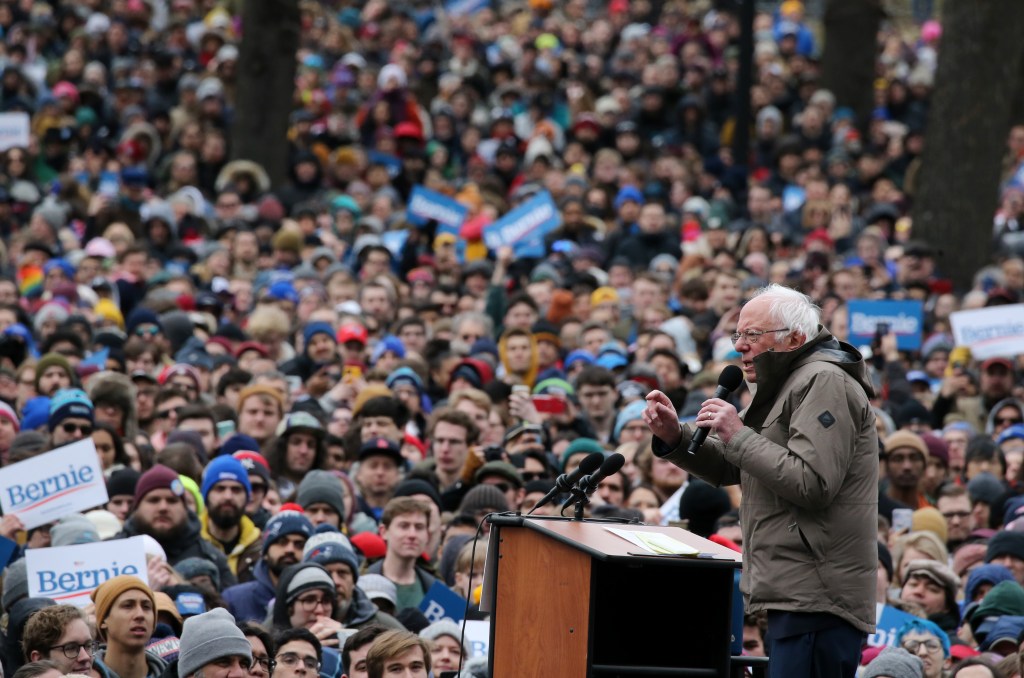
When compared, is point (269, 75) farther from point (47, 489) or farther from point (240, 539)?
point (47, 489)

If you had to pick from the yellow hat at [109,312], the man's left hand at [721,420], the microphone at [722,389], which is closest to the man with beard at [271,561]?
the microphone at [722,389]

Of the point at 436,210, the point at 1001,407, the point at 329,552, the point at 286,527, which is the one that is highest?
the point at 436,210

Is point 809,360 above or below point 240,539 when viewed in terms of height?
above

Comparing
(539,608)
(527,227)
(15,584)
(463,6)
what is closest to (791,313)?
(539,608)

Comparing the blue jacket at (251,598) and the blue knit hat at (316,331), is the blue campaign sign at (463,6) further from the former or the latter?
the blue jacket at (251,598)

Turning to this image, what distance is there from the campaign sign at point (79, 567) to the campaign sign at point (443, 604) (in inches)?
58.0

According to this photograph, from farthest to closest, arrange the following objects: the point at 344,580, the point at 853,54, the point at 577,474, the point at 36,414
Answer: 1. the point at 853,54
2. the point at 36,414
3. the point at 344,580
4. the point at 577,474

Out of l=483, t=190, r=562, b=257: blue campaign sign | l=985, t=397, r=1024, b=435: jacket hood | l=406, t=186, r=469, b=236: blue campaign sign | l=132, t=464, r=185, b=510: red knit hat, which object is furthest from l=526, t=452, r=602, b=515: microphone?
l=406, t=186, r=469, b=236: blue campaign sign

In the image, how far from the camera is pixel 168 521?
34.0 feet

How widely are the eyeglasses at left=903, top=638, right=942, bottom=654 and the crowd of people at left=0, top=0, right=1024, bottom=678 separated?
2cm

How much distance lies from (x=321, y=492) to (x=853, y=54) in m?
15.9

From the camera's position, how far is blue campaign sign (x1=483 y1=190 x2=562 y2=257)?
17.9 metres

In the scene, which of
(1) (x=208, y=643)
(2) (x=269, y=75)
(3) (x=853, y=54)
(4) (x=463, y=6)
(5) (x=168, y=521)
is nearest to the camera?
(1) (x=208, y=643)

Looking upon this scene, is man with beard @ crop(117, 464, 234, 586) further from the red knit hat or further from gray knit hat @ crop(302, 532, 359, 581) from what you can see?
gray knit hat @ crop(302, 532, 359, 581)
